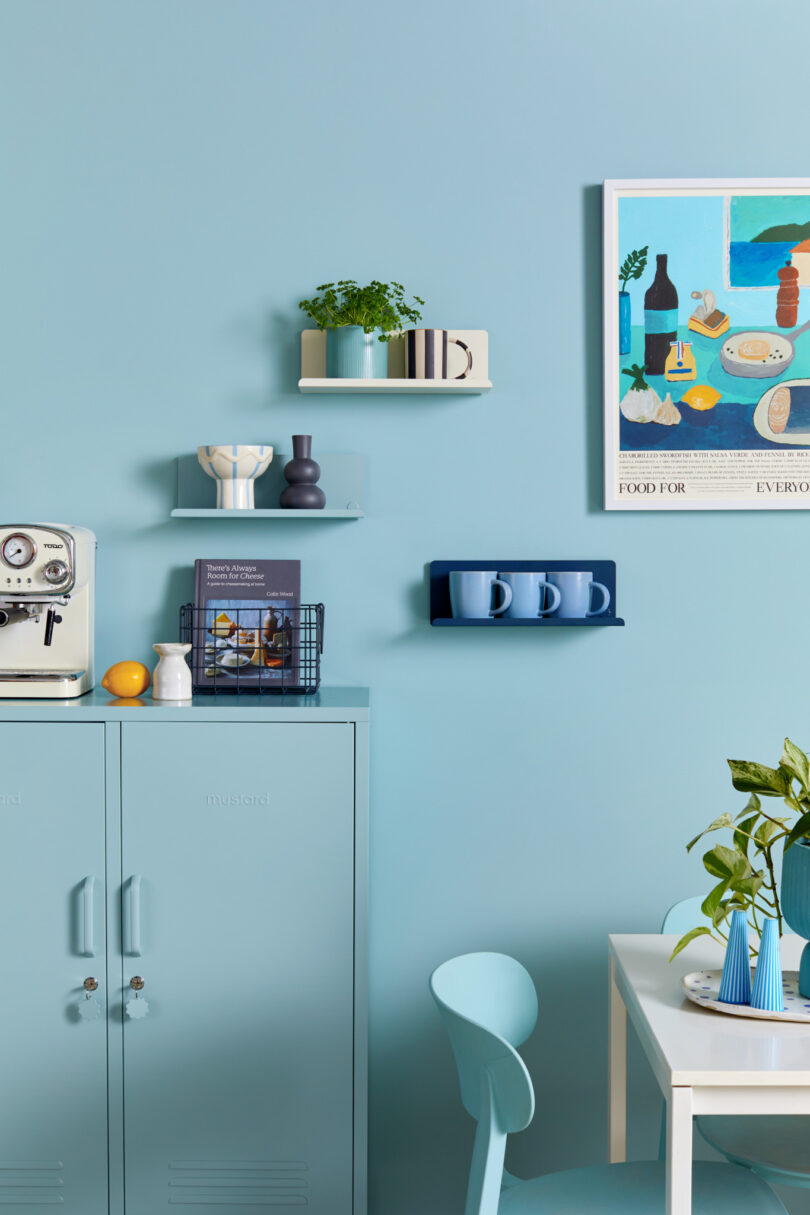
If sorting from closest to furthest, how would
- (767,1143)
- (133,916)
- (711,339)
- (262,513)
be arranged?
(767,1143) → (133,916) → (262,513) → (711,339)

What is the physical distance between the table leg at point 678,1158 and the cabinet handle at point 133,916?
100 centimetres

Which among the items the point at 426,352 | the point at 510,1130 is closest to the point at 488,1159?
the point at 510,1130

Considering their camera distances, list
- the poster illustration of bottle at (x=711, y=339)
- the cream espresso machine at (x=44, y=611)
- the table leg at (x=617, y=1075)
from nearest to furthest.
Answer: the table leg at (x=617, y=1075) → the cream espresso machine at (x=44, y=611) → the poster illustration of bottle at (x=711, y=339)

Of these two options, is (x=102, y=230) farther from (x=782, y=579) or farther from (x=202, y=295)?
(x=782, y=579)

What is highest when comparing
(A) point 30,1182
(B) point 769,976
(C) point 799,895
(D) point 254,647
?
(D) point 254,647

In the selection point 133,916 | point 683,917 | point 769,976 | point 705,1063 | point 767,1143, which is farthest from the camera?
point 683,917

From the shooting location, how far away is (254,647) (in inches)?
83.4

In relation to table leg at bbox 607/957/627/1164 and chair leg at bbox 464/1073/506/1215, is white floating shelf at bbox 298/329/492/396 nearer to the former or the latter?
table leg at bbox 607/957/627/1164

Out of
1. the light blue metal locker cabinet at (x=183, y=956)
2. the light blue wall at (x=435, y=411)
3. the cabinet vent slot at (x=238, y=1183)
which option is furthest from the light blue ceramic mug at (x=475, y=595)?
the cabinet vent slot at (x=238, y=1183)

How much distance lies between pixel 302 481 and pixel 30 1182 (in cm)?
147

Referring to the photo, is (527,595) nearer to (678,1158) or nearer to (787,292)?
(787,292)

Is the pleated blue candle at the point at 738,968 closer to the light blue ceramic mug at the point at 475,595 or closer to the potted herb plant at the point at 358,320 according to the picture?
the light blue ceramic mug at the point at 475,595

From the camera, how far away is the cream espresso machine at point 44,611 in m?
1.95

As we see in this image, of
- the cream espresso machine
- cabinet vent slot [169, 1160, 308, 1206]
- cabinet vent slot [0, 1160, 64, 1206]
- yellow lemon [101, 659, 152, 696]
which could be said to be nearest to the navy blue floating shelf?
yellow lemon [101, 659, 152, 696]
